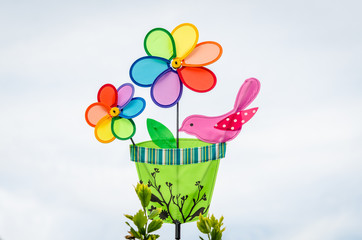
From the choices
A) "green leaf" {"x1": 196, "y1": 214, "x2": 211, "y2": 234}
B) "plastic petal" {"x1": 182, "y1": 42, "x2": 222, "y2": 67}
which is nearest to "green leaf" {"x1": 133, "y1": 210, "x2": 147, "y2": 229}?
"green leaf" {"x1": 196, "y1": 214, "x2": 211, "y2": 234}

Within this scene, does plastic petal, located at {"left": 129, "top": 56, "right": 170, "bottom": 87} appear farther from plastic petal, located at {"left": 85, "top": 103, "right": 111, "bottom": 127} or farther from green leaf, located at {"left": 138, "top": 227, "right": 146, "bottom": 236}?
green leaf, located at {"left": 138, "top": 227, "right": 146, "bottom": 236}

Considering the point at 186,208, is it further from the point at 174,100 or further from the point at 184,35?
the point at 184,35

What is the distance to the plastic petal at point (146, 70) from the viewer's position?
1.69 metres

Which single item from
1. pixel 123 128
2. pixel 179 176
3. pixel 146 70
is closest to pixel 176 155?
pixel 179 176

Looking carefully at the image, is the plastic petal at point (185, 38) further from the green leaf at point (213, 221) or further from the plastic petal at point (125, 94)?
the green leaf at point (213, 221)

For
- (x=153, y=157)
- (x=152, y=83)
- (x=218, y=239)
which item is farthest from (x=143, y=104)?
(x=218, y=239)

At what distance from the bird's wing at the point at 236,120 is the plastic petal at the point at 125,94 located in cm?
32

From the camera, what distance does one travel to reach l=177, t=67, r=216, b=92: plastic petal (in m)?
1.68

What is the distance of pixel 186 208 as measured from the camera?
5.52ft

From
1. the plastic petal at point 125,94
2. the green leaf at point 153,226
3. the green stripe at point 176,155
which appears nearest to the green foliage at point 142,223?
the green leaf at point 153,226

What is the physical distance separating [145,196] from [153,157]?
0.21 metres

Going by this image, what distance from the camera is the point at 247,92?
5.51ft

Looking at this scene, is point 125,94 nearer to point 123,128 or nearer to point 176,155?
point 123,128

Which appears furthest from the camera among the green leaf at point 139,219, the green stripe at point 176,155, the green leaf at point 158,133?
the green leaf at point 158,133
